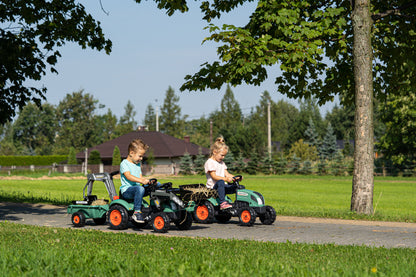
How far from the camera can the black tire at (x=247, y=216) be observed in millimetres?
10336

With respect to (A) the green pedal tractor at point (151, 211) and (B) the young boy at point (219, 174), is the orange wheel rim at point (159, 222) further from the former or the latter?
(B) the young boy at point (219, 174)

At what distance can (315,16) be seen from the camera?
14.5 meters

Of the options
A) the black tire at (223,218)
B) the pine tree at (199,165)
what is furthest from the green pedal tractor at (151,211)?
the pine tree at (199,165)

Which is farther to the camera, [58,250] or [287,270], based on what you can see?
[58,250]

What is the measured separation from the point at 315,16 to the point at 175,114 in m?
108

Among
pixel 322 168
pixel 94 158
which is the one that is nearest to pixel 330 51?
pixel 322 168

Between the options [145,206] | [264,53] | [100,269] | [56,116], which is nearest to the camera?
[100,269]

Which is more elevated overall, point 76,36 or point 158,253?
point 76,36

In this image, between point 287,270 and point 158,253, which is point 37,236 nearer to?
point 158,253

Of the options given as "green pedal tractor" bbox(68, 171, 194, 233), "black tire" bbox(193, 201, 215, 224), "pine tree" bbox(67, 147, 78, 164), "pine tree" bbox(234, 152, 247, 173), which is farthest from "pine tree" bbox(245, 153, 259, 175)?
"green pedal tractor" bbox(68, 171, 194, 233)

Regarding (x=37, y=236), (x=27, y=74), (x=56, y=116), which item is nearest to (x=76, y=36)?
(x=27, y=74)

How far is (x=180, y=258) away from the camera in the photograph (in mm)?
5895

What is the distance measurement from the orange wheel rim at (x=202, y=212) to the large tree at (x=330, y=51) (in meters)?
4.36

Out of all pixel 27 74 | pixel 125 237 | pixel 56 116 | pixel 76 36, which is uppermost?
pixel 56 116
